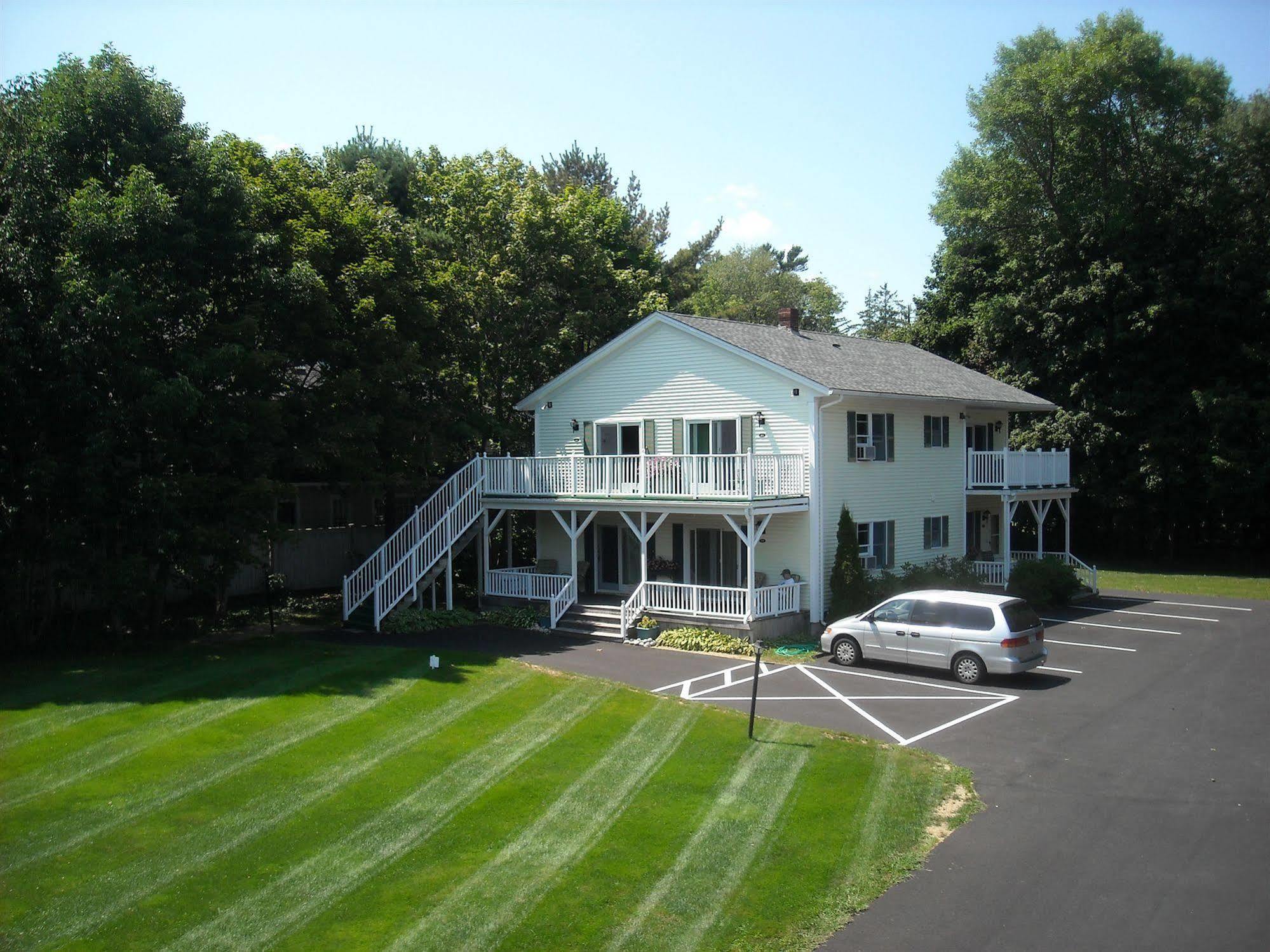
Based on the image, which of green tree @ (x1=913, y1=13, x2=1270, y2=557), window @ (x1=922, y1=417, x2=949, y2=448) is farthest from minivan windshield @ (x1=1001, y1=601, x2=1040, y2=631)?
green tree @ (x1=913, y1=13, x2=1270, y2=557)

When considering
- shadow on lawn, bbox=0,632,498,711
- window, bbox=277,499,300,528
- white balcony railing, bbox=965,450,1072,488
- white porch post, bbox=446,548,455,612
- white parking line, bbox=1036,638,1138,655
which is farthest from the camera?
window, bbox=277,499,300,528

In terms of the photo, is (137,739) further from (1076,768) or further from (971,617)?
(971,617)

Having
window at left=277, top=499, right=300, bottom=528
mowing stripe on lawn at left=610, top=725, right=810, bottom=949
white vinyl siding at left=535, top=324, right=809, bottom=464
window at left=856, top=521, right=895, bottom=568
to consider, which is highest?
white vinyl siding at left=535, top=324, right=809, bottom=464

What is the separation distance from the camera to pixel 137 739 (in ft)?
46.0

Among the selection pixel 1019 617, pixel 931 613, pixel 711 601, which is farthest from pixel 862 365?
pixel 1019 617

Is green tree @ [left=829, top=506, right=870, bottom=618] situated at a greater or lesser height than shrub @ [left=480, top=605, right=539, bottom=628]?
greater

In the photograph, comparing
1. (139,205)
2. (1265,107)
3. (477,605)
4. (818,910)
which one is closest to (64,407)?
(139,205)

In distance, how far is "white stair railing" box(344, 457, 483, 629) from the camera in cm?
2455

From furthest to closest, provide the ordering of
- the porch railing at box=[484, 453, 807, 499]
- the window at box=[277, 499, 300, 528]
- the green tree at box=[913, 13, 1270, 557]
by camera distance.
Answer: the green tree at box=[913, 13, 1270, 557] < the window at box=[277, 499, 300, 528] < the porch railing at box=[484, 453, 807, 499]

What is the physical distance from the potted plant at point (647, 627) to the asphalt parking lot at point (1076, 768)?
916 mm

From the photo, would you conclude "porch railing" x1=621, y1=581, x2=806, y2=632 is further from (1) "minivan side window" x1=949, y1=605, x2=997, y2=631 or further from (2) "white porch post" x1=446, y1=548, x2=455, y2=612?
(2) "white porch post" x1=446, y1=548, x2=455, y2=612

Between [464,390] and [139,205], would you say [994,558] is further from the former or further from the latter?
[139,205]

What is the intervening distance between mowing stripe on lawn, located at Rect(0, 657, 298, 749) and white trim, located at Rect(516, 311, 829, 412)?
40.4 feet

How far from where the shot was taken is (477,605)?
27.3 metres
